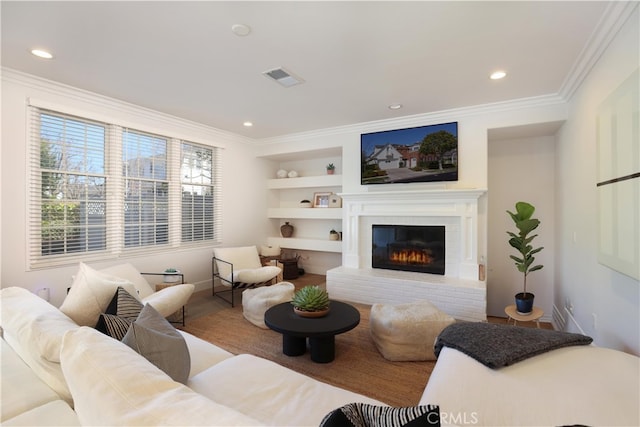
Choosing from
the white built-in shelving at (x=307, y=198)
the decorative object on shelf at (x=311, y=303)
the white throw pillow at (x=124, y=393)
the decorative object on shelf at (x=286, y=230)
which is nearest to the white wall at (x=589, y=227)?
the decorative object on shelf at (x=311, y=303)

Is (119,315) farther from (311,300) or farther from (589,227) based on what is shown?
(589,227)

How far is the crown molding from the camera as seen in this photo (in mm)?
1909

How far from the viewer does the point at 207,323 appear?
3482 mm

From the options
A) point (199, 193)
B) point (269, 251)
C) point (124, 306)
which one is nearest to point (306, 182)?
point (269, 251)

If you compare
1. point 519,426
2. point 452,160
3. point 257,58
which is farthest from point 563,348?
point 257,58

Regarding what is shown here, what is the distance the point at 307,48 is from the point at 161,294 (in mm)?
2721

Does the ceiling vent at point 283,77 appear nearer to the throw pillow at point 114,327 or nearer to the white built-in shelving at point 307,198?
the white built-in shelving at point 307,198

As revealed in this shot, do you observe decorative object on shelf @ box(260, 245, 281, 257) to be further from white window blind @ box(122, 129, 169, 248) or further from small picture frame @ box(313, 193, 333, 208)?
white window blind @ box(122, 129, 169, 248)

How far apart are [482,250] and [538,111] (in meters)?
1.80

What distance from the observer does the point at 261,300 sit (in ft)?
11.3

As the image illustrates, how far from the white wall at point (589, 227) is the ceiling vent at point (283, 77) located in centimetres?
250

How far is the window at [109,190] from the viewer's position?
3.22 metres

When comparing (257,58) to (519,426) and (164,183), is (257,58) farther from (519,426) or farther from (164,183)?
(519,426)

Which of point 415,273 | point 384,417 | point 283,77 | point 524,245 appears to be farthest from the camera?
point 415,273
